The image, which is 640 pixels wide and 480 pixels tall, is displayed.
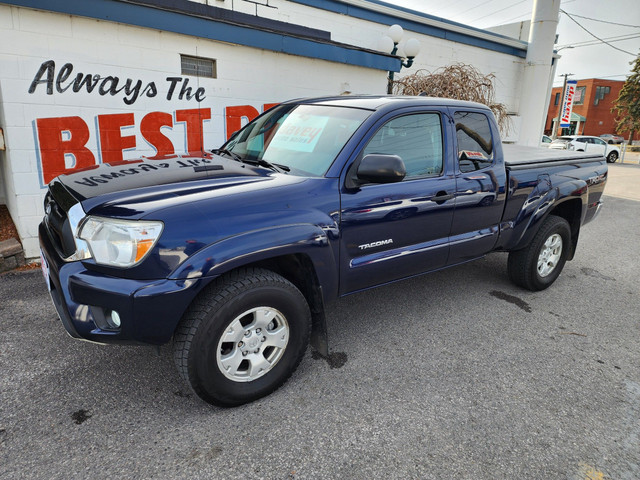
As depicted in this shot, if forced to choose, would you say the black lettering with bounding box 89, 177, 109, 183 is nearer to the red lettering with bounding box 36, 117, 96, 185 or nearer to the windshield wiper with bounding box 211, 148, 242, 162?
the windshield wiper with bounding box 211, 148, 242, 162

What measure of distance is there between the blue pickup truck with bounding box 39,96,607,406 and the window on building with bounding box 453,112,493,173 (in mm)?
16

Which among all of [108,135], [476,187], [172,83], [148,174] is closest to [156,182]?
[148,174]

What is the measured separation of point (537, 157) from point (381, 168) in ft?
8.40

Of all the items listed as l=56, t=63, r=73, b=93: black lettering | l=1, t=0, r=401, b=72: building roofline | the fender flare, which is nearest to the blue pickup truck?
the fender flare

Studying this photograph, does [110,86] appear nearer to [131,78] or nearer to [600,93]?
[131,78]

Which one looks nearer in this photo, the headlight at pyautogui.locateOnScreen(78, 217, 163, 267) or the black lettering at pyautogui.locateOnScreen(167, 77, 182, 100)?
the headlight at pyautogui.locateOnScreen(78, 217, 163, 267)

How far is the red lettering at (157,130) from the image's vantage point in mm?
5465

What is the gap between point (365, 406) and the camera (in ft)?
8.37

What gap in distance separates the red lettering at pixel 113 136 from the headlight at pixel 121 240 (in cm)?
348

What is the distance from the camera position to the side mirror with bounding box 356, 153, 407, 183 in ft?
8.58

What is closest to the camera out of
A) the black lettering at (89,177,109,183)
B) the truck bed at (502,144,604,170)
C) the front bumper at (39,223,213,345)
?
the front bumper at (39,223,213,345)

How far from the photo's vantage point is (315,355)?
3088 mm

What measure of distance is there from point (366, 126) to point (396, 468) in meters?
2.08

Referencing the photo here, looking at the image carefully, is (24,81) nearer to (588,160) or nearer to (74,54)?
(74,54)
